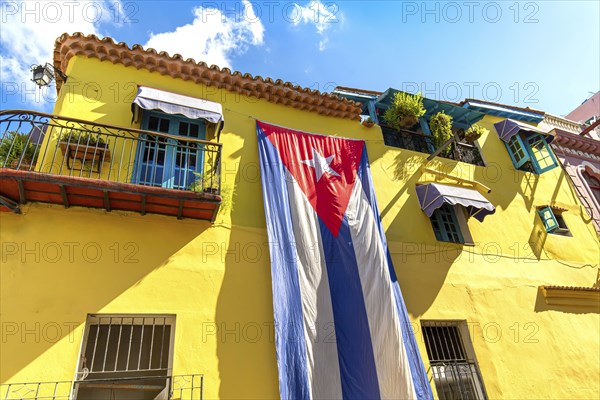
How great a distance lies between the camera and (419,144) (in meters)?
9.25

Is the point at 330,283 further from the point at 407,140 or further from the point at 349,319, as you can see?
the point at 407,140

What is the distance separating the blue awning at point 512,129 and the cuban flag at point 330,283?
5473 millimetres

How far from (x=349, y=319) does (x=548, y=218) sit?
6588mm

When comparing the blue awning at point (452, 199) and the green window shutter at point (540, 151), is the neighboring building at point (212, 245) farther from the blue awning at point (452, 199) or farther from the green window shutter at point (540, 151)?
the green window shutter at point (540, 151)

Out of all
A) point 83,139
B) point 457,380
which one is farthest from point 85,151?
point 457,380

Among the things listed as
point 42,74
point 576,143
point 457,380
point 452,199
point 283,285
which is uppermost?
point 576,143

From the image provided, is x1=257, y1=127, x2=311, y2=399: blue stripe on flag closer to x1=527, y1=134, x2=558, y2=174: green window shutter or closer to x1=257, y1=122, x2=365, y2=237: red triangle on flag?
x1=257, y1=122, x2=365, y2=237: red triangle on flag

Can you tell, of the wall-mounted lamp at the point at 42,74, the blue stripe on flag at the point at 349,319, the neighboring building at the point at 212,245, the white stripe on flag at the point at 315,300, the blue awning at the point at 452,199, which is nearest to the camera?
the neighboring building at the point at 212,245

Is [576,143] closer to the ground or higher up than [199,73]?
higher up

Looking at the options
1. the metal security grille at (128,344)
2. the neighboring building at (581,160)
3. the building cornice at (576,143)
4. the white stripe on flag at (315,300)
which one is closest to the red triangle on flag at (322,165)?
the white stripe on flag at (315,300)

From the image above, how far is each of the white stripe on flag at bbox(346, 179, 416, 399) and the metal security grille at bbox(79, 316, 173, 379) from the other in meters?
3.01

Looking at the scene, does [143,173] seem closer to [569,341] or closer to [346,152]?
[346,152]

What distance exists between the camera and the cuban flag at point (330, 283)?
5.12 meters

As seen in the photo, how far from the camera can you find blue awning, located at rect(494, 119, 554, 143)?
32.8ft
